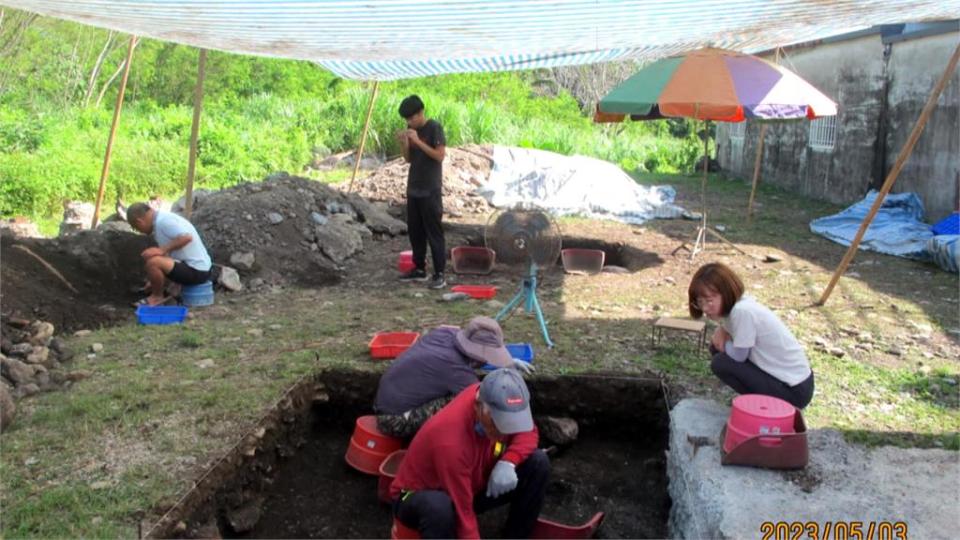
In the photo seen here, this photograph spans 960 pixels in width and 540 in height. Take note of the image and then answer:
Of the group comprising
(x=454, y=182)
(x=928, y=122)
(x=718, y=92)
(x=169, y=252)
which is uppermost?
(x=718, y=92)

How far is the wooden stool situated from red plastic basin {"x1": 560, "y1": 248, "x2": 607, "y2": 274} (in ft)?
8.68

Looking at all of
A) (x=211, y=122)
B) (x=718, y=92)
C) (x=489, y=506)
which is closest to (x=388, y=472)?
(x=489, y=506)

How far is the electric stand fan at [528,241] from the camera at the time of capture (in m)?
5.94

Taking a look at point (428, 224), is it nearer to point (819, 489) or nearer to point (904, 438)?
point (904, 438)

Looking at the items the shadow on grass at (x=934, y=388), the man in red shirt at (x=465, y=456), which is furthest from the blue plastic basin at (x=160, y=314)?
the shadow on grass at (x=934, y=388)

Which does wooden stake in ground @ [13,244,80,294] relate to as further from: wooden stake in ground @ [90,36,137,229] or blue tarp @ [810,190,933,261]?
blue tarp @ [810,190,933,261]

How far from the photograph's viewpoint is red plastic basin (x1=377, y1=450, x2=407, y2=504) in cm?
434

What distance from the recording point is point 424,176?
745 cm

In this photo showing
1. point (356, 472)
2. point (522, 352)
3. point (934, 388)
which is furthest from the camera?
point (522, 352)

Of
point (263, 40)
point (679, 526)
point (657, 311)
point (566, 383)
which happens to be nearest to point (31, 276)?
point (263, 40)

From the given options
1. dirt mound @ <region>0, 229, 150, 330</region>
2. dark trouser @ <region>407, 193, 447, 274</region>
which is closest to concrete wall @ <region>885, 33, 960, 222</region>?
dark trouser @ <region>407, 193, 447, 274</region>

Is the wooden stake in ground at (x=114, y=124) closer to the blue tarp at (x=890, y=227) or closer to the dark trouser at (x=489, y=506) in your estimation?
the dark trouser at (x=489, y=506)

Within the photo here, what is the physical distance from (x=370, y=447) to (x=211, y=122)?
47.4 feet

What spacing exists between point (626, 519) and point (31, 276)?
551 centimetres
